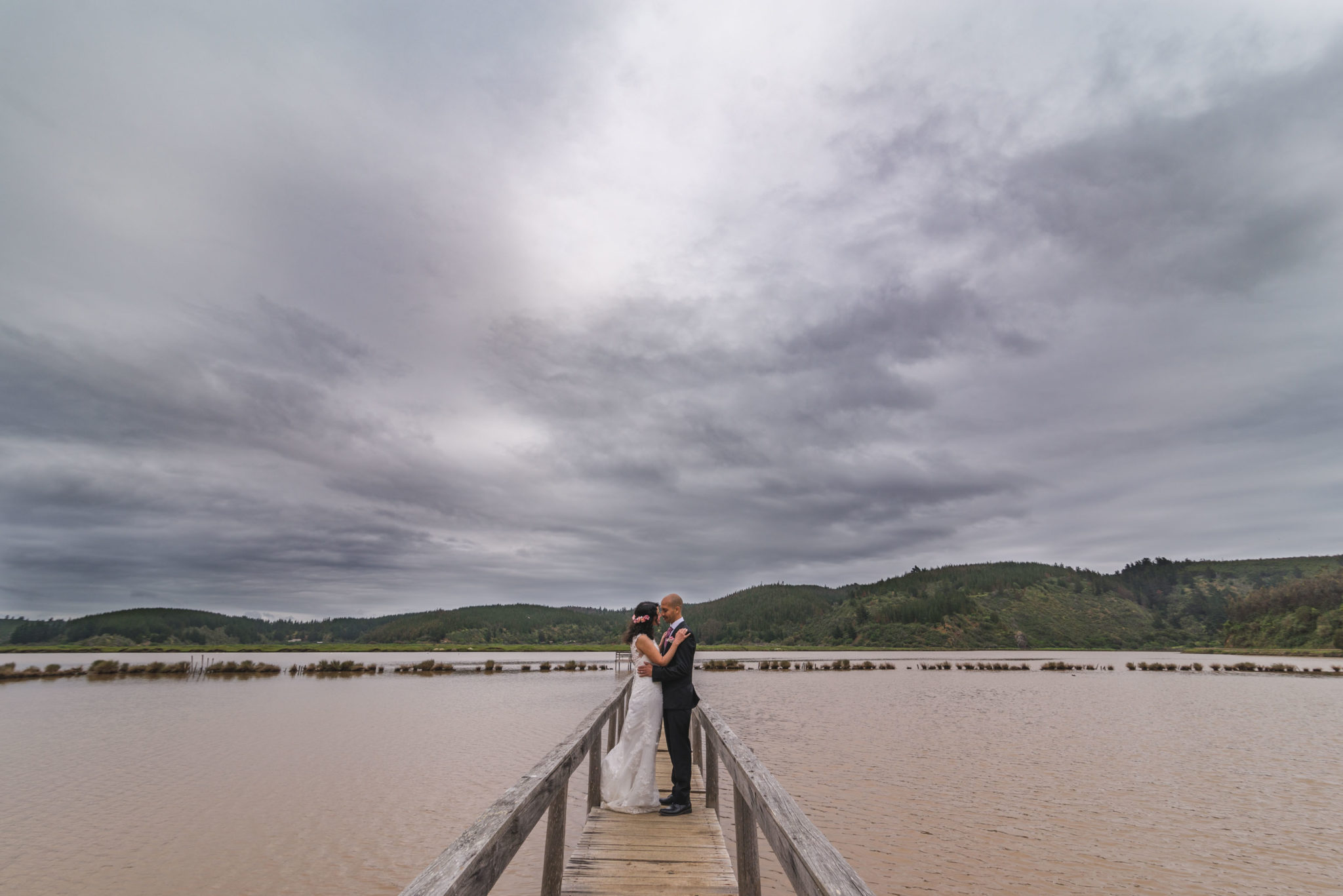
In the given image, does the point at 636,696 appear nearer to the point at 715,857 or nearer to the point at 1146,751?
the point at 715,857

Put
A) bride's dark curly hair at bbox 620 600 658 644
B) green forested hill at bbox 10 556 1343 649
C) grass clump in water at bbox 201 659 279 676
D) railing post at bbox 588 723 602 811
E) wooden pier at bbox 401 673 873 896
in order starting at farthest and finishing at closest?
green forested hill at bbox 10 556 1343 649, grass clump in water at bbox 201 659 279 676, railing post at bbox 588 723 602 811, bride's dark curly hair at bbox 620 600 658 644, wooden pier at bbox 401 673 873 896

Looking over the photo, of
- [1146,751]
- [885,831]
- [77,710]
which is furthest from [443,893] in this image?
[77,710]

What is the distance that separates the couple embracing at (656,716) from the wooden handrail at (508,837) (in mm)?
1352

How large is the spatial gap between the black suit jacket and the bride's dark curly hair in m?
0.53

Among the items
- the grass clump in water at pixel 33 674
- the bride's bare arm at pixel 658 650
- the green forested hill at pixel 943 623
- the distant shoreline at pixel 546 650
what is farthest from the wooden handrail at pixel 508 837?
the green forested hill at pixel 943 623

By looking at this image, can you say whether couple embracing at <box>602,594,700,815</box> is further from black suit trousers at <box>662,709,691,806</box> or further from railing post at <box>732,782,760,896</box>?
railing post at <box>732,782,760,896</box>

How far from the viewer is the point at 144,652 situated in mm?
111312

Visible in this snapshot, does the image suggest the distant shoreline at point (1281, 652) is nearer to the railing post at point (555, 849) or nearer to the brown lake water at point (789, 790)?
the brown lake water at point (789, 790)

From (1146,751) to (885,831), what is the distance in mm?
13277

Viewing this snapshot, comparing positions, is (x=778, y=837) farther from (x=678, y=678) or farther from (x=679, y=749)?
(x=679, y=749)

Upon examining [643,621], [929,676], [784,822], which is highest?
[643,621]

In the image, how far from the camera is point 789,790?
14.1 m

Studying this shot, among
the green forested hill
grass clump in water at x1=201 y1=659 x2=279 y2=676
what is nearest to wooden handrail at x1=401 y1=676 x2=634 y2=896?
grass clump in water at x1=201 y1=659 x2=279 y2=676

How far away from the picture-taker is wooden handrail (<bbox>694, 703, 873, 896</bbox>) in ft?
9.34
